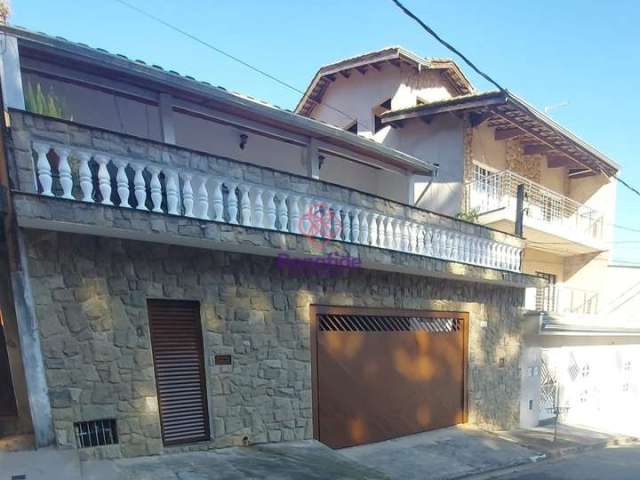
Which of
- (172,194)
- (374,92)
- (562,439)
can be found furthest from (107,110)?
(562,439)

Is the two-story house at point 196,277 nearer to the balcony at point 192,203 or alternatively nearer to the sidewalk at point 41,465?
the balcony at point 192,203

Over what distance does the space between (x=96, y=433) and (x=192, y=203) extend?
9.29ft

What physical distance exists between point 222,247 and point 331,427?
3.47 meters

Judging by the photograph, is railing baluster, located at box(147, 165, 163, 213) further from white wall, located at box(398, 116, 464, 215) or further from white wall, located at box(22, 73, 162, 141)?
white wall, located at box(398, 116, 464, 215)

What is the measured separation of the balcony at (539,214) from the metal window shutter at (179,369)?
773 centimetres

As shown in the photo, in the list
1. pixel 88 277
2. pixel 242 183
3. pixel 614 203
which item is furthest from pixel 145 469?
pixel 614 203

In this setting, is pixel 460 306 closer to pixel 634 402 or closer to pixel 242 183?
pixel 242 183

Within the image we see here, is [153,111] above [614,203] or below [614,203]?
below

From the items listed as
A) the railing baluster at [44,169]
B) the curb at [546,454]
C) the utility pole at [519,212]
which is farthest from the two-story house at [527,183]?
the railing baluster at [44,169]

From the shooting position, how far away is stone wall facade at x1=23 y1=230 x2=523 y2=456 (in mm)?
4035

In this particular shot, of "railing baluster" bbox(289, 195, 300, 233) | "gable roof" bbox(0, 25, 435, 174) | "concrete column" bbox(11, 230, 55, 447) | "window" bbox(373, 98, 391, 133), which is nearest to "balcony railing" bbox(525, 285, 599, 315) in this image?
"window" bbox(373, 98, 391, 133)

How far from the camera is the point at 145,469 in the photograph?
398 centimetres

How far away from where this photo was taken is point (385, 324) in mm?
6836

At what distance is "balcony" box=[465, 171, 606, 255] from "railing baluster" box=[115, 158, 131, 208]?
8311 mm
